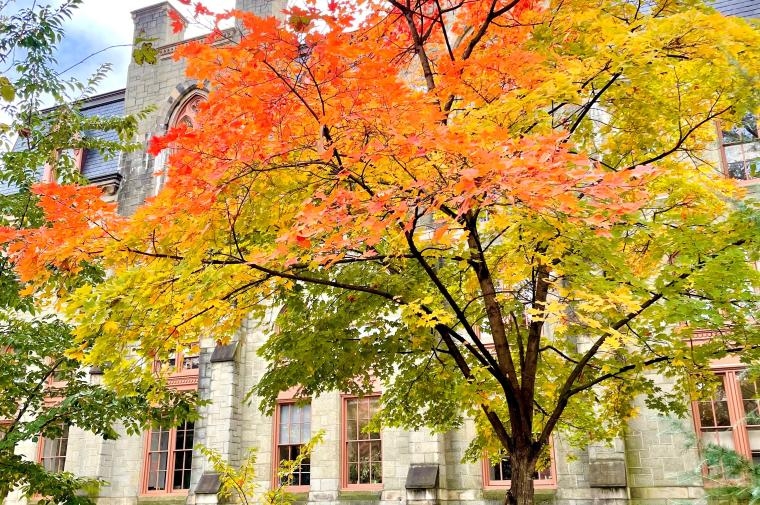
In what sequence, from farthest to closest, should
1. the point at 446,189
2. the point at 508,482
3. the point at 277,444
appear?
the point at 277,444 < the point at 508,482 < the point at 446,189

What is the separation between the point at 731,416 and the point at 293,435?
34.2 feet

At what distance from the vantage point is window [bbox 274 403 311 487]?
16922 millimetres

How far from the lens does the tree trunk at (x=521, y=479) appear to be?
7230mm

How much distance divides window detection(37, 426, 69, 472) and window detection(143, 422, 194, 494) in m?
3.50

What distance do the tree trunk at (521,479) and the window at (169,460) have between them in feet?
42.4

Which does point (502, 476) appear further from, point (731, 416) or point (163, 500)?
point (163, 500)

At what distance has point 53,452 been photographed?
20484mm

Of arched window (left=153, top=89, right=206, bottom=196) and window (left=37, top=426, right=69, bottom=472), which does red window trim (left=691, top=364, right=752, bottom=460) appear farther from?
window (left=37, top=426, right=69, bottom=472)

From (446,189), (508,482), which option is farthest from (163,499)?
(446,189)

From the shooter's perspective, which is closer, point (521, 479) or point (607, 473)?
point (521, 479)

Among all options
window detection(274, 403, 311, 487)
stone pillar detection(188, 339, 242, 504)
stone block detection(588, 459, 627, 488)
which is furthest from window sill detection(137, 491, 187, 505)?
stone block detection(588, 459, 627, 488)

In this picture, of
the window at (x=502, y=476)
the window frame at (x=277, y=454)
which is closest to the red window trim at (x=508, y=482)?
the window at (x=502, y=476)

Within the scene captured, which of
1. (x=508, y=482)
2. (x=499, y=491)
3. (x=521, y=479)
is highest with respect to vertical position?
(x=521, y=479)

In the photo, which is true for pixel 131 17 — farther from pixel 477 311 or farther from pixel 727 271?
pixel 727 271
